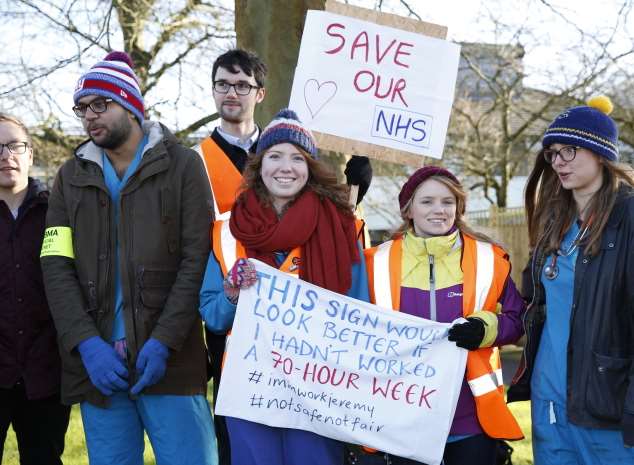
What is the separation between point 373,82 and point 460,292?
1.70 metres

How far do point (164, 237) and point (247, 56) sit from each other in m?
1.34

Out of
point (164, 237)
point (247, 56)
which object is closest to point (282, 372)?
point (164, 237)

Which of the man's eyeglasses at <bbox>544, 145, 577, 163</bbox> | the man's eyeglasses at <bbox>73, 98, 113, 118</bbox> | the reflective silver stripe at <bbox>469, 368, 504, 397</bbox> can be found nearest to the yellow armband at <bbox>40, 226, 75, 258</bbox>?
the man's eyeglasses at <bbox>73, 98, 113, 118</bbox>

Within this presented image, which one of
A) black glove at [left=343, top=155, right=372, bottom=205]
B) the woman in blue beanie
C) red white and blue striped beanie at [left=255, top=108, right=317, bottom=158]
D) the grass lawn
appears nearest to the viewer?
the woman in blue beanie

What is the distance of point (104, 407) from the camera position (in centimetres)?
358

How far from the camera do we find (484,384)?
3.46m

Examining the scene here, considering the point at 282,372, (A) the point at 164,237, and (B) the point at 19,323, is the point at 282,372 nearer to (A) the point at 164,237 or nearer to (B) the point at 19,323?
(A) the point at 164,237

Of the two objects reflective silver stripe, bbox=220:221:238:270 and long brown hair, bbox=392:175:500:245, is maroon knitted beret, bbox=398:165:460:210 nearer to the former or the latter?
long brown hair, bbox=392:175:500:245

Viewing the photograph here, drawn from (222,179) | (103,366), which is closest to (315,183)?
(222,179)

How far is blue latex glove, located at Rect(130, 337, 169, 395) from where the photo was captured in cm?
347

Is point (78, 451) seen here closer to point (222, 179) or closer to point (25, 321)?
point (25, 321)

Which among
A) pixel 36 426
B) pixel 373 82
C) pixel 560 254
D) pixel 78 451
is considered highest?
pixel 373 82

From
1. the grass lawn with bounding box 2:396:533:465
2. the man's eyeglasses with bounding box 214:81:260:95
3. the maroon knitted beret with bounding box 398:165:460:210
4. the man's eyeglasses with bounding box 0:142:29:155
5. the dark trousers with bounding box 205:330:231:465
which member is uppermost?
the man's eyeglasses with bounding box 214:81:260:95

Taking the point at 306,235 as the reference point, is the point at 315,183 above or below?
above
